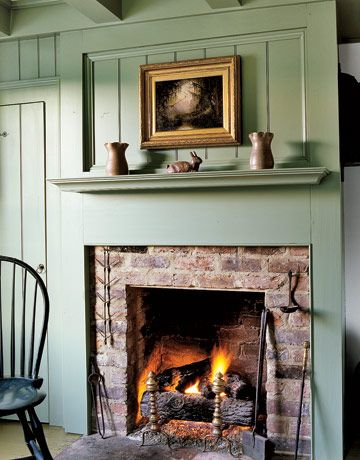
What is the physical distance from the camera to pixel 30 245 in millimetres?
3342

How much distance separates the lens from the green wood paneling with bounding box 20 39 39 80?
329 cm

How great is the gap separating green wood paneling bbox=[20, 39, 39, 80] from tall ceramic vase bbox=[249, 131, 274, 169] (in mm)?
1446

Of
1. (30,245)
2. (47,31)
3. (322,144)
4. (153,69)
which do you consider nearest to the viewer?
(322,144)

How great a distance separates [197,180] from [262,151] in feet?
1.11

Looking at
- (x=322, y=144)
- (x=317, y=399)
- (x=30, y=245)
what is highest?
(x=322, y=144)

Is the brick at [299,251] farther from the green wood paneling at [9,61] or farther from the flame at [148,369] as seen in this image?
the green wood paneling at [9,61]

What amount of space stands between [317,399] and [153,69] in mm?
1874

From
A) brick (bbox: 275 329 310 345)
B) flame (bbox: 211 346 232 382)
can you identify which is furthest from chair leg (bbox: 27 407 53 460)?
brick (bbox: 275 329 310 345)

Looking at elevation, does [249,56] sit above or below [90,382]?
above

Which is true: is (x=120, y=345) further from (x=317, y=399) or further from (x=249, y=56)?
(x=249, y=56)

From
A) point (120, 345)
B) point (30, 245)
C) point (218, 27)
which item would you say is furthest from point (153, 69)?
point (120, 345)

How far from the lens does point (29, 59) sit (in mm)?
3299

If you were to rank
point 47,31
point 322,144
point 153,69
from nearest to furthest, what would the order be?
point 322,144 → point 153,69 → point 47,31

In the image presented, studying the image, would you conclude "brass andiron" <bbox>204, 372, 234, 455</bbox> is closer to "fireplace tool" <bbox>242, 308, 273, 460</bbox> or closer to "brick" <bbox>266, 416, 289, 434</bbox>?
"fireplace tool" <bbox>242, 308, 273, 460</bbox>
